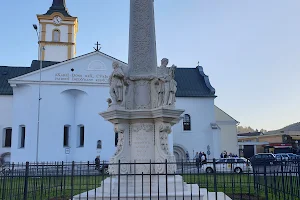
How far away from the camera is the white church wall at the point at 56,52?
1834 inches

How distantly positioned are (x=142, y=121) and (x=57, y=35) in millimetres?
42243

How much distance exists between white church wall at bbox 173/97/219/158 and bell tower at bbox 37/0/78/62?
739 inches

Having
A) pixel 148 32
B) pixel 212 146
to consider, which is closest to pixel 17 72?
pixel 212 146

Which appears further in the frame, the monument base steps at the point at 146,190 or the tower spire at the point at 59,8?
the tower spire at the point at 59,8

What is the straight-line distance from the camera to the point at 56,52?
47.0m

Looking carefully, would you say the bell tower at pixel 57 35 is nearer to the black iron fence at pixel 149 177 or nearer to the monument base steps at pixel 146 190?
the black iron fence at pixel 149 177

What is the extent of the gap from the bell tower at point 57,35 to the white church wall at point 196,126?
1878 cm

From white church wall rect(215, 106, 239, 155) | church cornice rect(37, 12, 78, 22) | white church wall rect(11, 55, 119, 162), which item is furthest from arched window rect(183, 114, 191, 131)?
church cornice rect(37, 12, 78, 22)

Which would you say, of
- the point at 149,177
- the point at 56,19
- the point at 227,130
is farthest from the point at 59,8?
the point at 149,177

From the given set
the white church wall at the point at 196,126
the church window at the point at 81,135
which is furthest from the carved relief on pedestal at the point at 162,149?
the white church wall at the point at 196,126

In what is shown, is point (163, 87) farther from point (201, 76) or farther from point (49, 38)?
point (49, 38)

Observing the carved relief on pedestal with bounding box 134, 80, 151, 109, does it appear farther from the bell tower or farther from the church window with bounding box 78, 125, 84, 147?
the bell tower

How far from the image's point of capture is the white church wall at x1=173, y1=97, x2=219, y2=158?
40.0 meters

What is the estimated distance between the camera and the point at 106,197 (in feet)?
26.2
